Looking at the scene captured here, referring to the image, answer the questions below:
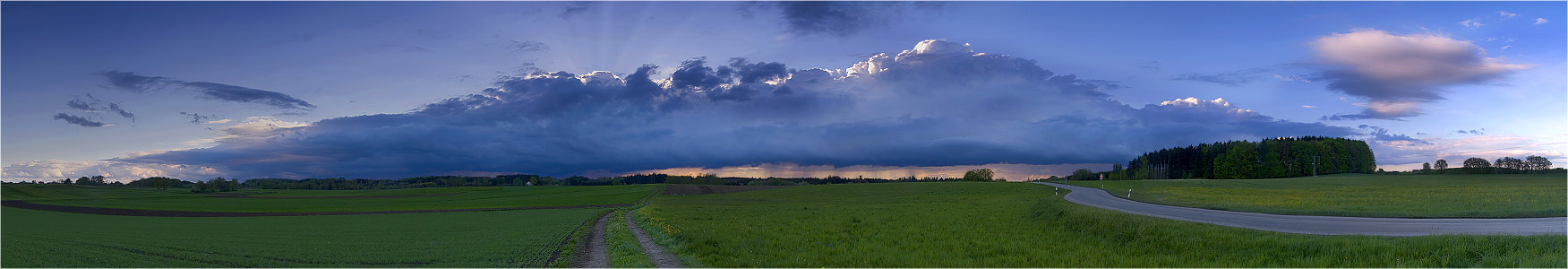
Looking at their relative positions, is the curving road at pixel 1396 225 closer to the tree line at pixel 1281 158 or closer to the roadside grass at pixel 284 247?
the roadside grass at pixel 284 247

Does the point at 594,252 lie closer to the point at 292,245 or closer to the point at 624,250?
the point at 624,250

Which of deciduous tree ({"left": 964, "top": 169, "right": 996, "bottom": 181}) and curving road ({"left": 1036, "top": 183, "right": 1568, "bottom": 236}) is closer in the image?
curving road ({"left": 1036, "top": 183, "right": 1568, "bottom": 236})

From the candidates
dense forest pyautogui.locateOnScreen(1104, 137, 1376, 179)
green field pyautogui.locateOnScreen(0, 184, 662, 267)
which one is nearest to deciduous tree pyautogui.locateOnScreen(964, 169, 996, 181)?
dense forest pyautogui.locateOnScreen(1104, 137, 1376, 179)

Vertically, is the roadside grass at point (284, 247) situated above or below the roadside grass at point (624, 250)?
below

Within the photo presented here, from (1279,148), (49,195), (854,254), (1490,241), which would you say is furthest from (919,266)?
(1279,148)

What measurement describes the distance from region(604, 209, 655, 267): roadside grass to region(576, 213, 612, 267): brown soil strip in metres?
0.23

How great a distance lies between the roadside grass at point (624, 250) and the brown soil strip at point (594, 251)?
0.74ft

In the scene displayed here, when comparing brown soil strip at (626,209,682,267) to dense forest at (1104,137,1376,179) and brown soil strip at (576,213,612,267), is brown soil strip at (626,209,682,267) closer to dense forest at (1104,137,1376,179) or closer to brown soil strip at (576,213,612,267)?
brown soil strip at (576,213,612,267)

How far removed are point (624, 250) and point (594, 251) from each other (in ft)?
9.79

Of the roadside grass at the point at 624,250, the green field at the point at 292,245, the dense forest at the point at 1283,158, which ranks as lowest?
the green field at the point at 292,245

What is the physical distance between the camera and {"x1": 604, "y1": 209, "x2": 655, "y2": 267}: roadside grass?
20.7 m

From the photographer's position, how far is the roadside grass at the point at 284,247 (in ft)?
82.9

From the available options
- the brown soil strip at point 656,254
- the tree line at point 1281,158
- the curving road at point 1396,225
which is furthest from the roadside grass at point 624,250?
the tree line at point 1281,158

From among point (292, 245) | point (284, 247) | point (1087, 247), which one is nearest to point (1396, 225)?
point (1087, 247)
